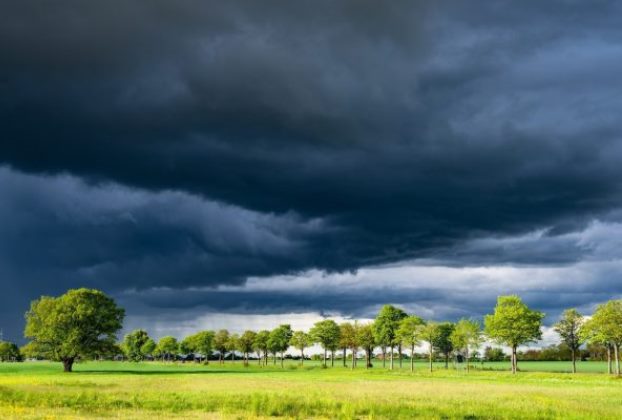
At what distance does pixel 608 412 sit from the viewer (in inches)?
1634

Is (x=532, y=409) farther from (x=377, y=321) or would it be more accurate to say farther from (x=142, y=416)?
(x=377, y=321)

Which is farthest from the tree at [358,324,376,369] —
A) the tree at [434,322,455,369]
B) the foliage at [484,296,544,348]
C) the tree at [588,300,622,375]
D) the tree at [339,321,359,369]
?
the tree at [588,300,622,375]

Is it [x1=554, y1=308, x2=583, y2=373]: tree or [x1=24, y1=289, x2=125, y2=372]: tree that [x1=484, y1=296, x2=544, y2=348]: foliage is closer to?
[x1=554, y1=308, x2=583, y2=373]: tree

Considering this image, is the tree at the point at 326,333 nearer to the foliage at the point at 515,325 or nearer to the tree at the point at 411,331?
the tree at the point at 411,331

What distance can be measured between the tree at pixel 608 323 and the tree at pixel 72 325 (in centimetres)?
9538

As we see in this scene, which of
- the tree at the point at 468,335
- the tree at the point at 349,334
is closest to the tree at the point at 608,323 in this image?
the tree at the point at 468,335

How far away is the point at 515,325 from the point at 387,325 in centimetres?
5226

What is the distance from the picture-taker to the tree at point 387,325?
16712 cm

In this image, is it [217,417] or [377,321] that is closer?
[217,417]

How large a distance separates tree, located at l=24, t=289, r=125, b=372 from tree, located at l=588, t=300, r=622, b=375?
95.4 meters

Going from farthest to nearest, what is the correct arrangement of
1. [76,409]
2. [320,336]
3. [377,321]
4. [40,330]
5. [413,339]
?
1. [320,336]
2. [377,321]
3. [413,339]
4. [40,330]
5. [76,409]

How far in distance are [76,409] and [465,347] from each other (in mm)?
135295

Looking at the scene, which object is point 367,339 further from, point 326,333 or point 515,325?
point 515,325

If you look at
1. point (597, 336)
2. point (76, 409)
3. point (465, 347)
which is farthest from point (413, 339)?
point (76, 409)
